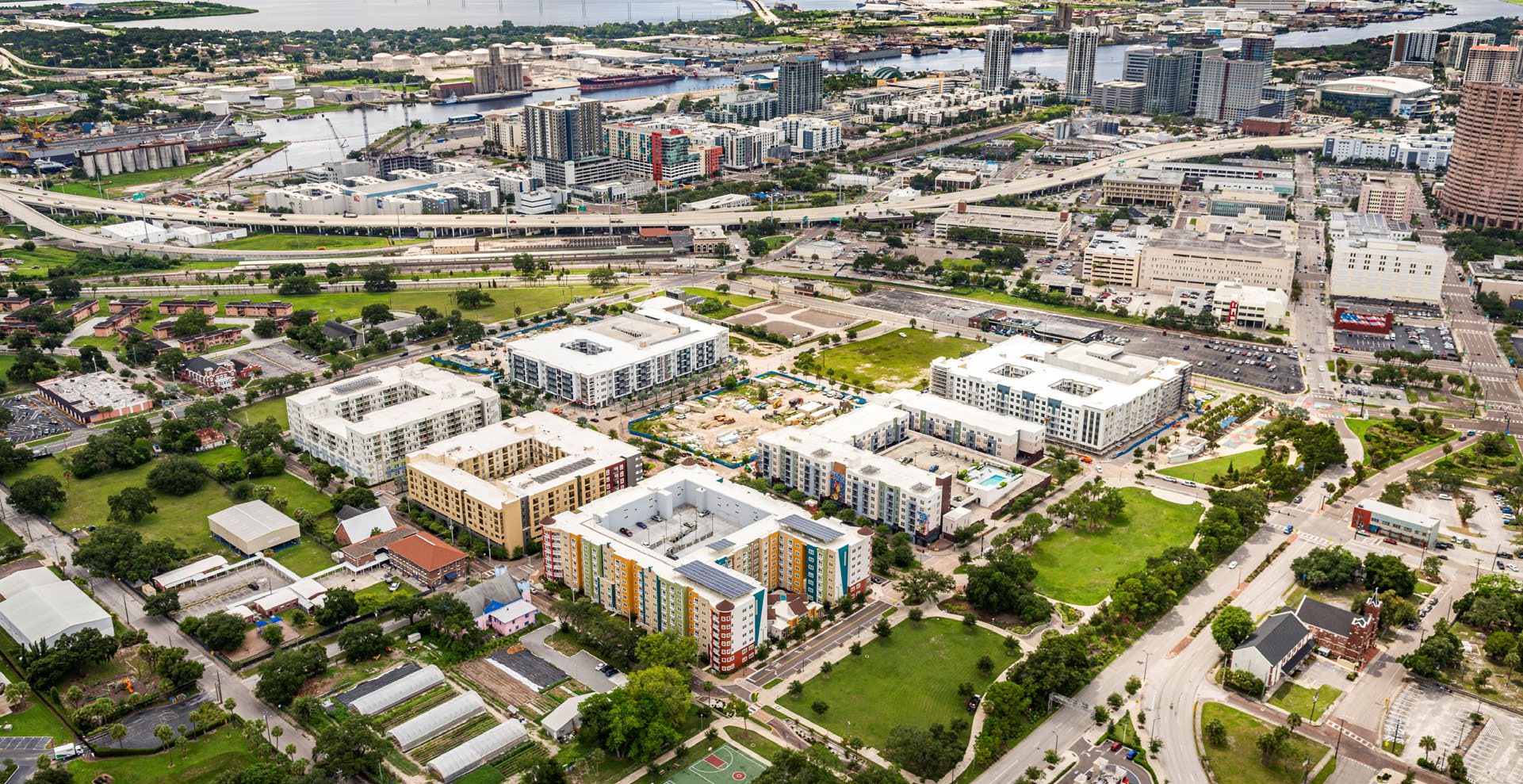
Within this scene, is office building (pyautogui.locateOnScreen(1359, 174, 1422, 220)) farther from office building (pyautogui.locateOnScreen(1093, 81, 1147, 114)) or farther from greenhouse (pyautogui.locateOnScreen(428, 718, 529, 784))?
greenhouse (pyautogui.locateOnScreen(428, 718, 529, 784))

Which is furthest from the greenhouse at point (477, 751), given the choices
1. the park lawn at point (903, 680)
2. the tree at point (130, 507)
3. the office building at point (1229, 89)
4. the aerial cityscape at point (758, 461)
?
the office building at point (1229, 89)

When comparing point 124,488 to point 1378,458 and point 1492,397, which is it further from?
point 1492,397

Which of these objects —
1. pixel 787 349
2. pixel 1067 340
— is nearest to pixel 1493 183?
pixel 1067 340

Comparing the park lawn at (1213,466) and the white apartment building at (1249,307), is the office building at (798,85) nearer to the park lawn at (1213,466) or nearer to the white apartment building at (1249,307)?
the white apartment building at (1249,307)

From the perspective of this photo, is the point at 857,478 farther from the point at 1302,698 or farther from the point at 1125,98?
the point at 1125,98

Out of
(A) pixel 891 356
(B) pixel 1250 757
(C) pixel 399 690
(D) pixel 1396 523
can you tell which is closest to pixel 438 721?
(C) pixel 399 690
